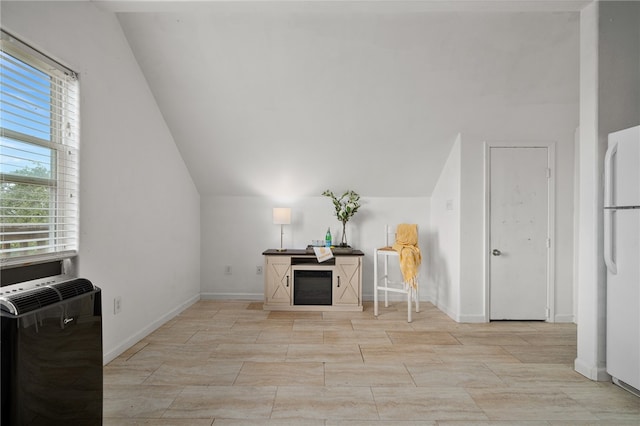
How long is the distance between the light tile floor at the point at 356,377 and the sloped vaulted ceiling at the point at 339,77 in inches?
79.6

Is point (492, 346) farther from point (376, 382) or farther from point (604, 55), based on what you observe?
point (604, 55)

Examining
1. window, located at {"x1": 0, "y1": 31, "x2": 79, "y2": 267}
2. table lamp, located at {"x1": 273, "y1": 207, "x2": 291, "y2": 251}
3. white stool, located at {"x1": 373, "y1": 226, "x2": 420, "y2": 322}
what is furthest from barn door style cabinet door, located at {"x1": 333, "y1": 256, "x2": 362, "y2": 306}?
window, located at {"x1": 0, "y1": 31, "x2": 79, "y2": 267}

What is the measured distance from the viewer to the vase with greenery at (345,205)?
4816mm

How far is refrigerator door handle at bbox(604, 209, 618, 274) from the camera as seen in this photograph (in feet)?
8.14

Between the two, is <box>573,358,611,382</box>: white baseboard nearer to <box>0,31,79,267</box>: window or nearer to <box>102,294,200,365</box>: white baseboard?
<box>102,294,200,365</box>: white baseboard

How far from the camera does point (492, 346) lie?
327cm

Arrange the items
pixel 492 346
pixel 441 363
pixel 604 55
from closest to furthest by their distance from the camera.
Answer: pixel 604 55, pixel 441 363, pixel 492 346

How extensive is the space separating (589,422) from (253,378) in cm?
209

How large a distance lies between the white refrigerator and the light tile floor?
252 millimetres

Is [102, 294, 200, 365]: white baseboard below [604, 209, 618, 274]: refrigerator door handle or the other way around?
below

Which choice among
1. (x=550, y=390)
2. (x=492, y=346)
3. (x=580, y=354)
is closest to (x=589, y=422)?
(x=550, y=390)

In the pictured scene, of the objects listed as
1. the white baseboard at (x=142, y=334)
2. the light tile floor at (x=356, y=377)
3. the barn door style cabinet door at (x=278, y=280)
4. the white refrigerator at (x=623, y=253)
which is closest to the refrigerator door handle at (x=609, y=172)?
the white refrigerator at (x=623, y=253)

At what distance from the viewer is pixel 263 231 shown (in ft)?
16.6

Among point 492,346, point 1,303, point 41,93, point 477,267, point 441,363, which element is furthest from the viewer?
point 477,267
